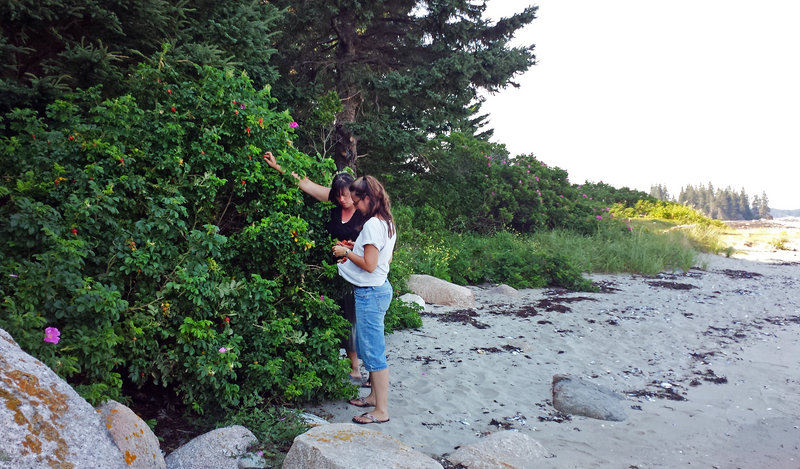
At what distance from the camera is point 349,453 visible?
3.13 metres

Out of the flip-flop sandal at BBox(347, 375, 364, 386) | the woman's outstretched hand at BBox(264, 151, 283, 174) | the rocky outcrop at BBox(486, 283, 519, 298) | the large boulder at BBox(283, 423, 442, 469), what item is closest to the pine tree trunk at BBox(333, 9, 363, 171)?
the rocky outcrop at BBox(486, 283, 519, 298)

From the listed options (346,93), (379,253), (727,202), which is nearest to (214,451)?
(379,253)

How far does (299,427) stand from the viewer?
3912 mm

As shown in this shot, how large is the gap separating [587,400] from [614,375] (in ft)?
3.93

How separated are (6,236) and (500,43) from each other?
12.2 metres

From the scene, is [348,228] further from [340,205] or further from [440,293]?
[440,293]

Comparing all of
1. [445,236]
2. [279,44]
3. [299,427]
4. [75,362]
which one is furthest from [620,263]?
[75,362]

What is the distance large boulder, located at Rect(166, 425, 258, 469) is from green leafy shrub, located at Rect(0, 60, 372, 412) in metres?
0.38

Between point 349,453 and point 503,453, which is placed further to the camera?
point 503,453

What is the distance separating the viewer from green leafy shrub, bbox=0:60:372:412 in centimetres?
328

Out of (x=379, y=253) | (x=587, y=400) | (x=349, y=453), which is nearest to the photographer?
(x=349, y=453)

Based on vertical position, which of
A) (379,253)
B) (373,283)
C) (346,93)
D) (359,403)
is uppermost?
(346,93)

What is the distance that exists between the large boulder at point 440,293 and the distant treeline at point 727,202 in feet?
236

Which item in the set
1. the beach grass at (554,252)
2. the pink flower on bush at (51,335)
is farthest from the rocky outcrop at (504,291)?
the pink flower on bush at (51,335)
